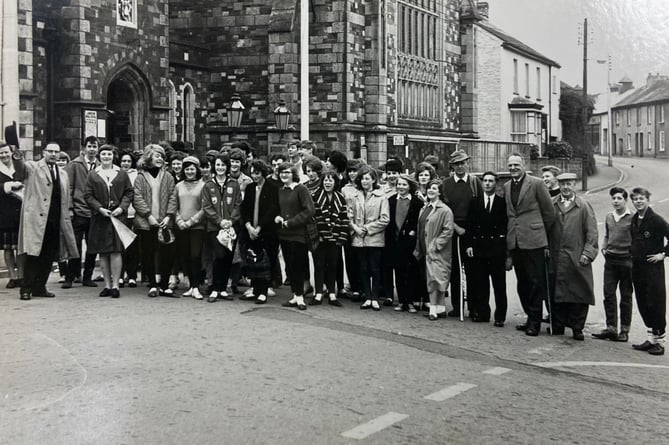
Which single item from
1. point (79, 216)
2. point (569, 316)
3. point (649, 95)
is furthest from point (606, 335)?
point (649, 95)

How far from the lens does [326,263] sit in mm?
12234

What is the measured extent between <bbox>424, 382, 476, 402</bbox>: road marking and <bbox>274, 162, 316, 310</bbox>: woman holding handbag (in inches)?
163

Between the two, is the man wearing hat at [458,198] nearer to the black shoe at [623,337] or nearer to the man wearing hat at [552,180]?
the man wearing hat at [552,180]

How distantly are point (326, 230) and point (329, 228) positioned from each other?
5 cm

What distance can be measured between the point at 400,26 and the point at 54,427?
100ft

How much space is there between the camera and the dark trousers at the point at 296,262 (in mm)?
11695

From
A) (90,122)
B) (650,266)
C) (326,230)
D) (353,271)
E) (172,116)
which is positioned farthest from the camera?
(172,116)

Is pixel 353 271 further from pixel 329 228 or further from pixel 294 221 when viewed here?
pixel 294 221

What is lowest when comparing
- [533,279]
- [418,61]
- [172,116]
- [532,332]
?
[532,332]

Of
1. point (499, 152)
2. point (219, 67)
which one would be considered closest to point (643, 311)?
point (219, 67)

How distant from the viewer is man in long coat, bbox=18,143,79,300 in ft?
38.1

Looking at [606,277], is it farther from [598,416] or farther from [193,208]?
[193,208]

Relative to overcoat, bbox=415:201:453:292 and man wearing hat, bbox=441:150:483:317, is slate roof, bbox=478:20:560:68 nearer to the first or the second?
man wearing hat, bbox=441:150:483:317

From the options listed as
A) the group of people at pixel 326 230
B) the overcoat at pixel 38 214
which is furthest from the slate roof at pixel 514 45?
the overcoat at pixel 38 214
